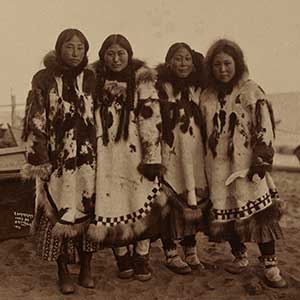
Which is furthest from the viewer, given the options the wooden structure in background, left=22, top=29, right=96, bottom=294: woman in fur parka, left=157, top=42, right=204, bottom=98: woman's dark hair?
the wooden structure in background

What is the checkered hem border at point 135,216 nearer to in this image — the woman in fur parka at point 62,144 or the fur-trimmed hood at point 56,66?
the woman in fur parka at point 62,144

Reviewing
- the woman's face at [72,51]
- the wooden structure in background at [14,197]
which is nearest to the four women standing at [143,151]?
the woman's face at [72,51]

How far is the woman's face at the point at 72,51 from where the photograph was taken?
2.51m

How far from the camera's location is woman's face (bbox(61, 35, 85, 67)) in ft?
8.22

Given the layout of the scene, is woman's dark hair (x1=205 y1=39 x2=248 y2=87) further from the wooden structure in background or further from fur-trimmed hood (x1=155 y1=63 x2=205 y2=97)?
the wooden structure in background

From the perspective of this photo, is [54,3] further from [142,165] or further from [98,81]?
[142,165]

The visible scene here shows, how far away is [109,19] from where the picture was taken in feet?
13.0

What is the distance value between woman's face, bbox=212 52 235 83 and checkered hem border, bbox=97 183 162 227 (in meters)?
0.67

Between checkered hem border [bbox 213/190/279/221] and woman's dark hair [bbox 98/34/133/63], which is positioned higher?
woman's dark hair [bbox 98/34/133/63]

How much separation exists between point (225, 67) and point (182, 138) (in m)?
0.44

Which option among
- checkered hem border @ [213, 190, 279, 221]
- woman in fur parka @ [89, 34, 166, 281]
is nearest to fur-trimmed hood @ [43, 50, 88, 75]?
woman in fur parka @ [89, 34, 166, 281]

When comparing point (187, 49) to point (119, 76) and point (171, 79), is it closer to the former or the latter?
point (171, 79)

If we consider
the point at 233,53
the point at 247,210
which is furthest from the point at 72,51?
the point at 247,210

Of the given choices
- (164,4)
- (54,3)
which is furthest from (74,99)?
(164,4)
